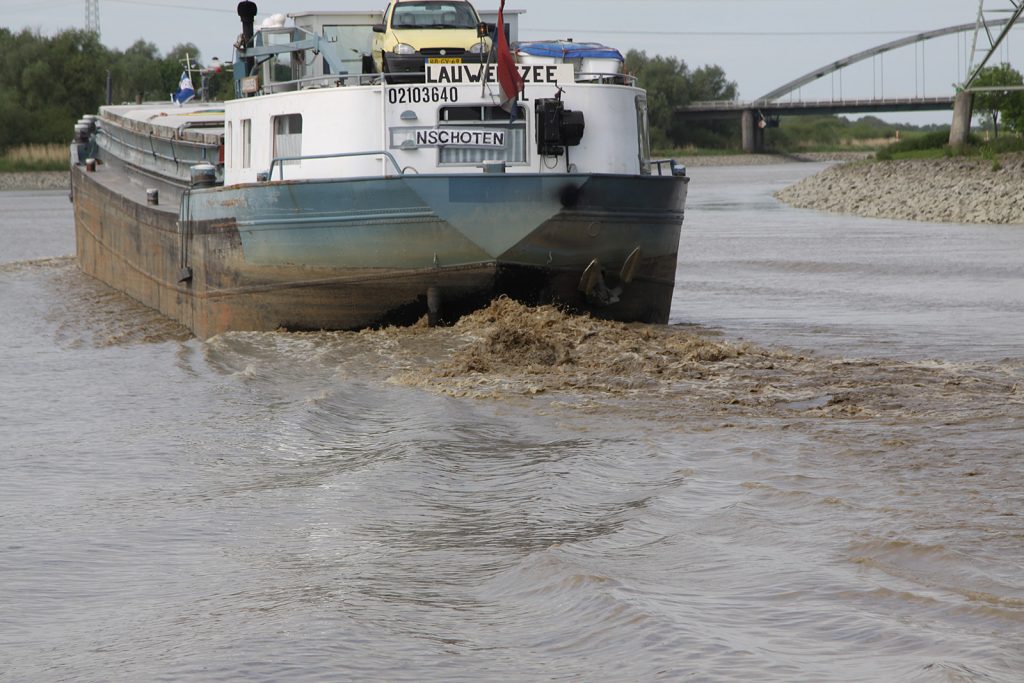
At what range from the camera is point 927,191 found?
43.2 m

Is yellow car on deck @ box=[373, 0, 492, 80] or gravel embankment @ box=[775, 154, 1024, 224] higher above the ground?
yellow car on deck @ box=[373, 0, 492, 80]

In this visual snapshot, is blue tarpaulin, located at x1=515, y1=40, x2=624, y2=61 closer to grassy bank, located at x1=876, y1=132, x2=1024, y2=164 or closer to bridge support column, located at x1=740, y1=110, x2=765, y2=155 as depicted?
grassy bank, located at x1=876, y1=132, x2=1024, y2=164

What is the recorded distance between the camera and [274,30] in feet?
56.3

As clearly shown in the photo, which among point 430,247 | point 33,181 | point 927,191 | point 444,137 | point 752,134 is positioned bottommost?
point 430,247

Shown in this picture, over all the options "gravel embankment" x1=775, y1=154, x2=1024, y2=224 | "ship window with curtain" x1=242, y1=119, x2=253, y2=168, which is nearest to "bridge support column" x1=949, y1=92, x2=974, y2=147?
"gravel embankment" x1=775, y1=154, x2=1024, y2=224

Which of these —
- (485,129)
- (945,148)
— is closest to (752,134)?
(945,148)

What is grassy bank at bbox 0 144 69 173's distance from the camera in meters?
70.5

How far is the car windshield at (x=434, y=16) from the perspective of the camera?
16.0 meters

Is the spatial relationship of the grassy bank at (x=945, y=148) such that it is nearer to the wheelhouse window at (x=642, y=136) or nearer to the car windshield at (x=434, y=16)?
the wheelhouse window at (x=642, y=136)

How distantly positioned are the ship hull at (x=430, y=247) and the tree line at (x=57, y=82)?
62796 millimetres

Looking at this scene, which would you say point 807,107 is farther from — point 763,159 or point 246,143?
point 246,143

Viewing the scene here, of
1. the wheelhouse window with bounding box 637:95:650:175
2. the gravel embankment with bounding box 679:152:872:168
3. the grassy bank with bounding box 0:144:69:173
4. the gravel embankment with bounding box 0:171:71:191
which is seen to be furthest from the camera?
the gravel embankment with bounding box 679:152:872:168

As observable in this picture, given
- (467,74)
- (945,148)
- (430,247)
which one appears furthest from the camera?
(945,148)

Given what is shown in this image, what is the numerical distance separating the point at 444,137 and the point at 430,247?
137 centimetres
